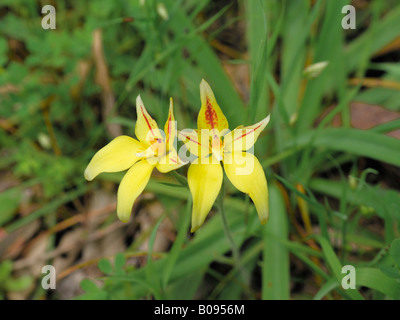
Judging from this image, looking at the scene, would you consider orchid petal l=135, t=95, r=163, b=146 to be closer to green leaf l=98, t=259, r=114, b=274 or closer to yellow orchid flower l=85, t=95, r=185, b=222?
yellow orchid flower l=85, t=95, r=185, b=222

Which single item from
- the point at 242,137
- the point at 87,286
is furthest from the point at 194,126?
the point at 242,137

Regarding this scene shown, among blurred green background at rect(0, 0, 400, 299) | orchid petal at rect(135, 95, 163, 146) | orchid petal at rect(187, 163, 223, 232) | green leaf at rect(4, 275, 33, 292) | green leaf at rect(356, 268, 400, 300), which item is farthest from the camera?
green leaf at rect(4, 275, 33, 292)

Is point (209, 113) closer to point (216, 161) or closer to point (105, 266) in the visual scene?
point (216, 161)

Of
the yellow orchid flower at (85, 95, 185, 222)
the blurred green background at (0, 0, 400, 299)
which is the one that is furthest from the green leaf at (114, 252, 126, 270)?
the yellow orchid flower at (85, 95, 185, 222)

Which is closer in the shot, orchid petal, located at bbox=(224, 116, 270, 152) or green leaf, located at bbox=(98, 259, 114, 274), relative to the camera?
orchid petal, located at bbox=(224, 116, 270, 152)

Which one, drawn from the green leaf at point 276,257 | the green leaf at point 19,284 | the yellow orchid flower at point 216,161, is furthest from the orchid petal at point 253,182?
the green leaf at point 19,284

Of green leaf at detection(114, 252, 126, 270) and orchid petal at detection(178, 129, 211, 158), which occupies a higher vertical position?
orchid petal at detection(178, 129, 211, 158)
